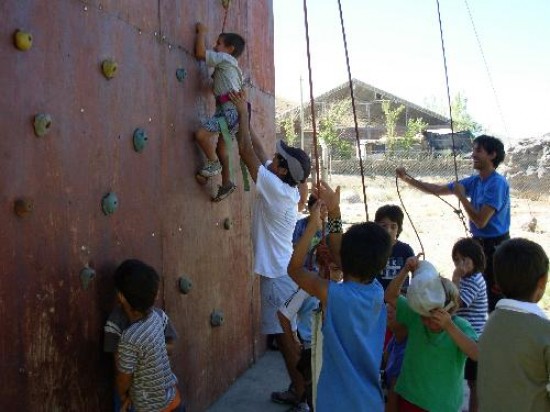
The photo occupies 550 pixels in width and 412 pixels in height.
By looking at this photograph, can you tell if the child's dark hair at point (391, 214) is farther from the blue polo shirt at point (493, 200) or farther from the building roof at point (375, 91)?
the building roof at point (375, 91)

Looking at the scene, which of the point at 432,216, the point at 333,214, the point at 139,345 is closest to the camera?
the point at 139,345

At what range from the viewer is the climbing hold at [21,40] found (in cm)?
236

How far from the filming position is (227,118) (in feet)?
13.1

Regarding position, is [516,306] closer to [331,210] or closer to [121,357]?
[331,210]

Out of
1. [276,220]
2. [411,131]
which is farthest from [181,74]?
[411,131]

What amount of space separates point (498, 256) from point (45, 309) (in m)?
1.78

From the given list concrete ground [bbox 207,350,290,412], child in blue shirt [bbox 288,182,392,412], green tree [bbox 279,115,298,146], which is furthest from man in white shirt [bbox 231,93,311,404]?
green tree [bbox 279,115,298,146]

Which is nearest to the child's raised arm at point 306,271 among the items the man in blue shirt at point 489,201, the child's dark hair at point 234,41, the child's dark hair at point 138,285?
the child's dark hair at point 138,285

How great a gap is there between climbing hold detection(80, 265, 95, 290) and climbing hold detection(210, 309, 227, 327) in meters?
1.56

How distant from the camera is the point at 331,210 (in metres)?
2.83

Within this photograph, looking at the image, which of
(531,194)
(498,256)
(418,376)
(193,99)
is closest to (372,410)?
(418,376)

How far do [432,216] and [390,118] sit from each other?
46.0 feet

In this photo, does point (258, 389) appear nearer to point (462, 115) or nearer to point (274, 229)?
point (274, 229)

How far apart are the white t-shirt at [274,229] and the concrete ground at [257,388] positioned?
0.88 meters
